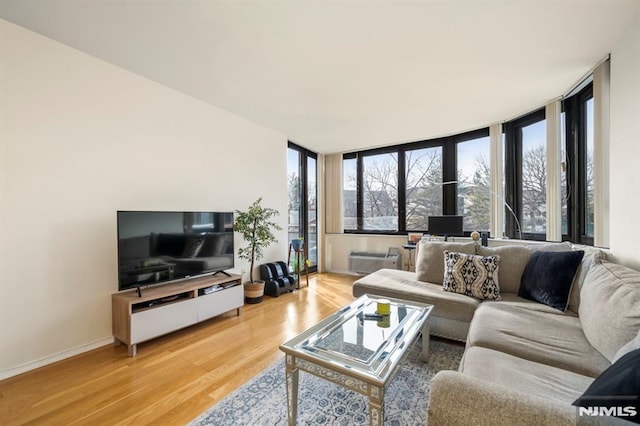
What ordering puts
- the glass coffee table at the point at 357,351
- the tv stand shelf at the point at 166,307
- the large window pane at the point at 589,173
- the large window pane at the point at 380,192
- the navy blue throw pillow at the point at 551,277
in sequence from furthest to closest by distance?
the large window pane at the point at 380,192 < the large window pane at the point at 589,173 < the tv stand shelf at the point at 166,307 < the navy blue throw pillow at the point at 551,277 < the glass coffee table at the point at 357,351

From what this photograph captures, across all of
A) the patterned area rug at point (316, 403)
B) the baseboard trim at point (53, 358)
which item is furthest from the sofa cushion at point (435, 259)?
the baseboard trim at point (53, 358)

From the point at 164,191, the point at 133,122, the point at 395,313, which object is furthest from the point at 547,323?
the point at 133,122

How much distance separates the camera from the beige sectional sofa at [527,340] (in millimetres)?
852

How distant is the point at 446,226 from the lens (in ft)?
12.8

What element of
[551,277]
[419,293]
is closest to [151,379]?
[419,293]

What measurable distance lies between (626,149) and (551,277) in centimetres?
109

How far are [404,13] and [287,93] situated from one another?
4.74 feet

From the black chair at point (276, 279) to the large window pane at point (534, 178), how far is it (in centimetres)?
345

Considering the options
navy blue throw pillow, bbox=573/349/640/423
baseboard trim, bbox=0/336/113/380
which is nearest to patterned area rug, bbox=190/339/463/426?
navy blue throw pillow, bbox=573/349/640/423

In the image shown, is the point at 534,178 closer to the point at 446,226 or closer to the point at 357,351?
the point at 446,226

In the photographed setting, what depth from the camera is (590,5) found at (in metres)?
1.67

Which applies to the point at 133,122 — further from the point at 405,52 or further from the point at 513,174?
the point at 513,174

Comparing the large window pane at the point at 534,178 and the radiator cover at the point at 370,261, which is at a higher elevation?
the large window pane at the point at 534,178

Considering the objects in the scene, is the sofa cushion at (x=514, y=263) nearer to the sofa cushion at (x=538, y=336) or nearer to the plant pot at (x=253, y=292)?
the sofa cushion at (x=538, y=336)
